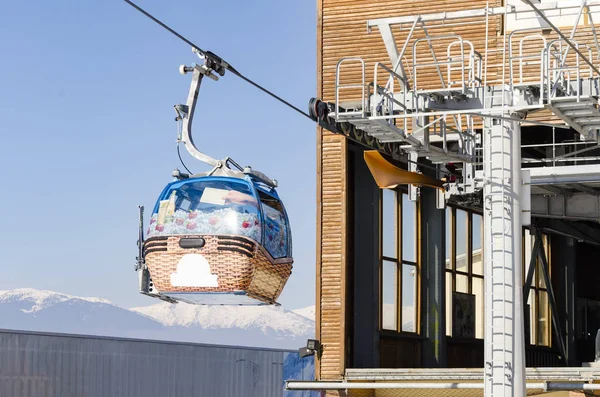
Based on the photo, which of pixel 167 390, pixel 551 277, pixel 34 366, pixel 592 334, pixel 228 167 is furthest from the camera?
pixel 592 334

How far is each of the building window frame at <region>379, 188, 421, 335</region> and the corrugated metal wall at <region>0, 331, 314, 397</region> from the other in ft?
19.4

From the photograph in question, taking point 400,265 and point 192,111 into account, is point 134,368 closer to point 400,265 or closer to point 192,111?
point 400,265

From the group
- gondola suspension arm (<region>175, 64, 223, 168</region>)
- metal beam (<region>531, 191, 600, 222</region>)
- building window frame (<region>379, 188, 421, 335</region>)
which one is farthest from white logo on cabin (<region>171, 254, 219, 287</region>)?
metal beam (<region>531, 191, 600, 222</region>)

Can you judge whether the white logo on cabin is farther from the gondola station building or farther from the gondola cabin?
the gondola station building

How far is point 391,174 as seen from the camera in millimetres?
18188

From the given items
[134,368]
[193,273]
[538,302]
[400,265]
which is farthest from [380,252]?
[193,273]

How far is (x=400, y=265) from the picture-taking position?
23.5 meters

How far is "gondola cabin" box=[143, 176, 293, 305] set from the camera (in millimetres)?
8203

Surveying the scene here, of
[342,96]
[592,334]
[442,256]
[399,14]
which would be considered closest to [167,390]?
[442,256]

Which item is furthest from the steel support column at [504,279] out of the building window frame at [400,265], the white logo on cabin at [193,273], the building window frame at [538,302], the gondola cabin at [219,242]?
the building window frame at [538,302]

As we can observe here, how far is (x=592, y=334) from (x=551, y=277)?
3259 mm

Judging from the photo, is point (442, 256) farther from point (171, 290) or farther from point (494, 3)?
point (171, 290)

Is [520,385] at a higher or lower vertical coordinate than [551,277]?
lower

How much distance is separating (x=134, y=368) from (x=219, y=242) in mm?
17897
